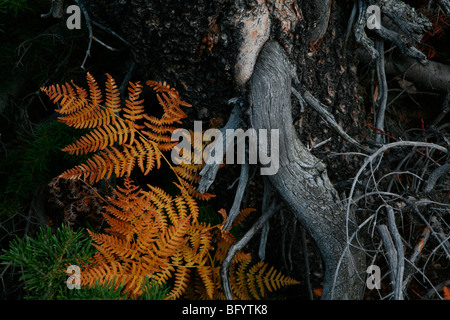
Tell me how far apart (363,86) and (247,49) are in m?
1.35

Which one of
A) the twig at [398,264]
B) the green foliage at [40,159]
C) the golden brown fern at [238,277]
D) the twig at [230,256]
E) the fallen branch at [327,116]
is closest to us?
the twig at [398,264]

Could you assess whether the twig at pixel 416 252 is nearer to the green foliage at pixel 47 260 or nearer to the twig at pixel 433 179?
the twig at pixel 433 179

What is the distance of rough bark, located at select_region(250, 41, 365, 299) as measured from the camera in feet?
6.48

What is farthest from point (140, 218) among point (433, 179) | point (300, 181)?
point (433, 179)

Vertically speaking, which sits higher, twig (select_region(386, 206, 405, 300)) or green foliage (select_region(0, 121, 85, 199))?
green foliage (select_region(0, 121, 85, 199))

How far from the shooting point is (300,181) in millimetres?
2084

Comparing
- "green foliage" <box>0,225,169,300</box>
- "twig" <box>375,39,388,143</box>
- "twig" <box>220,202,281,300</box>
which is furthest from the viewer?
"twig" <box>375,39,388,143</box>

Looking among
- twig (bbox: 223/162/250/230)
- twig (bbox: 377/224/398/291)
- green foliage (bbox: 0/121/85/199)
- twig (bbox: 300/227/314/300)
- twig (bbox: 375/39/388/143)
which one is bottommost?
twig (bbox: 300/227/314/300)

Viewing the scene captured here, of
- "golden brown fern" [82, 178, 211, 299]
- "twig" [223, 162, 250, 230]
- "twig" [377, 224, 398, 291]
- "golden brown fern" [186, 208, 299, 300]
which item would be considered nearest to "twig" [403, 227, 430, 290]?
"twig" [377, 224, 398, 291]

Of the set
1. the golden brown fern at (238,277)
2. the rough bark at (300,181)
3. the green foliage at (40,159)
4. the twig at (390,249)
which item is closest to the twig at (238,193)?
the golden brown fern at (238,277)

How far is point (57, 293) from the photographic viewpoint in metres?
1.96

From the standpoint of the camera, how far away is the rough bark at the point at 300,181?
1.97m

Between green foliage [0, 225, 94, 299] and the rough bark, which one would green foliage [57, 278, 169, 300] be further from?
the rough bark

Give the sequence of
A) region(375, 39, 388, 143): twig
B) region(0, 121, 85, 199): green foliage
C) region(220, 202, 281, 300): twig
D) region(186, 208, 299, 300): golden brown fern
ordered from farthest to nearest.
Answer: region(0, 121, 85, 199): green foliage < region(375, 39, 388, 143): twig < region(186, 208, 299, 300): golden brown fern < region(220, 202, 281, 300): twig
